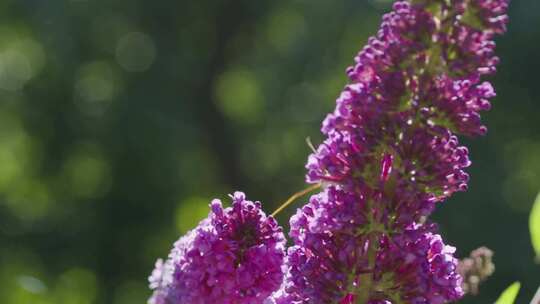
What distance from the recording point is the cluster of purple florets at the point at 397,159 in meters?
1.09

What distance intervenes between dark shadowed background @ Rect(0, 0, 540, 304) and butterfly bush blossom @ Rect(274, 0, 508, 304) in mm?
7878

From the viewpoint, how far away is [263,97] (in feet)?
37.4

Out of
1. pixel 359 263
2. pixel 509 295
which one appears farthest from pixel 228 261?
pixel 509 295

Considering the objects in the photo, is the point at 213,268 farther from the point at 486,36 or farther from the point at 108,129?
the point at 108,129

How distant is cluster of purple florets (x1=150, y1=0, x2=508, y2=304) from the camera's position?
3.56ft

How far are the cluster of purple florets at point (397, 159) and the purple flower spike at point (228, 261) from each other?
48mm

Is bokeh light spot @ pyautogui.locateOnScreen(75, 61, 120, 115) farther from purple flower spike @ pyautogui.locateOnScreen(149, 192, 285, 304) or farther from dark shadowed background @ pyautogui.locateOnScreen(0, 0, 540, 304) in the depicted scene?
purple flower spike @ pyautogui.locateOnScreen(149, 192, 285, 304)

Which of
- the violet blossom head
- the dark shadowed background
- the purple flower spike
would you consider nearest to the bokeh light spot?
the dark shadowed background

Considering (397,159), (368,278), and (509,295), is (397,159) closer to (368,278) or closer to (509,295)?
(368,278)

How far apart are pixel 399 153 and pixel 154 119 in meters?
8.82

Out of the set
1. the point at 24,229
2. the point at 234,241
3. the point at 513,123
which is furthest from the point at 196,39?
the point at 234,241

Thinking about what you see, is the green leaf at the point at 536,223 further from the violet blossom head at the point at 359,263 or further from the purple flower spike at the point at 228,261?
the purple flower spike at the point at 228,261

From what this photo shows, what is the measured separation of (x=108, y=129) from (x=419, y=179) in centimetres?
957

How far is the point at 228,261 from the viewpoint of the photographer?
124cm
